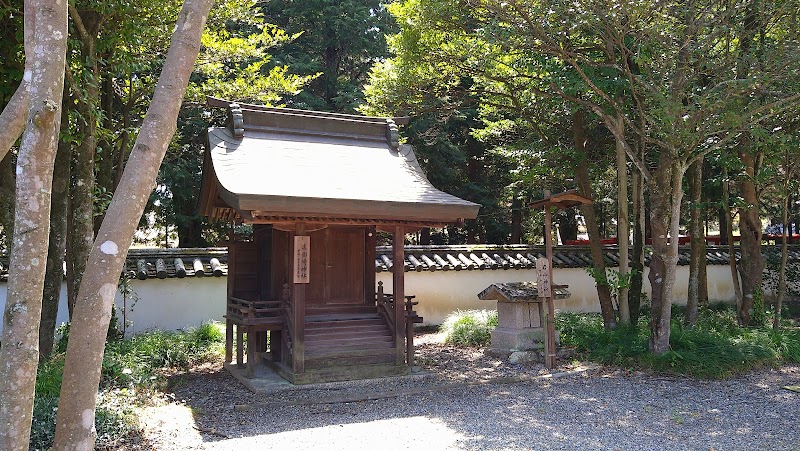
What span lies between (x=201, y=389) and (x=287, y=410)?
72.7 inches

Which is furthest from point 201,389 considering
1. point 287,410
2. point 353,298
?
point 353,298

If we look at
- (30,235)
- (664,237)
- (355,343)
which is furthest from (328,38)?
(30,235)

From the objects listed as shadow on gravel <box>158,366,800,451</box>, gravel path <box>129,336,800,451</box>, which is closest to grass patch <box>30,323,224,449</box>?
gravel path <box>129,336,800,451</box>

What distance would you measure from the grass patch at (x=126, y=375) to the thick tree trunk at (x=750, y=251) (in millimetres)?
10100

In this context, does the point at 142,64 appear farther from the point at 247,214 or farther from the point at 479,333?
the point at 479,333

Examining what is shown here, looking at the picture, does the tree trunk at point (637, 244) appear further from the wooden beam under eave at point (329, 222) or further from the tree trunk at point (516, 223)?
the tree trunk at point (516, 223)

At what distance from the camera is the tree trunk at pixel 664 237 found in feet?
29.0

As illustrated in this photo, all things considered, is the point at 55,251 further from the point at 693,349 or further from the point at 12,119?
the point at 693,349

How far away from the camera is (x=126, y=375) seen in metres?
6.80

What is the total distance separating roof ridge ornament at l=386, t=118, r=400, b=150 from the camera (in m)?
9.95

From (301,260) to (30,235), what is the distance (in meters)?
5.04

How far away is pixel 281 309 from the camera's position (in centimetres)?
846

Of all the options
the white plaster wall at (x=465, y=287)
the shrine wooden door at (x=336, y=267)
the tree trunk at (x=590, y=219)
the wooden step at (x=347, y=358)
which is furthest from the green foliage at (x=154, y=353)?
the tree trunk at (x=590, y=219)

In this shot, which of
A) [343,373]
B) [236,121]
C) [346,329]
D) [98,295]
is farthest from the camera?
[236,121]
